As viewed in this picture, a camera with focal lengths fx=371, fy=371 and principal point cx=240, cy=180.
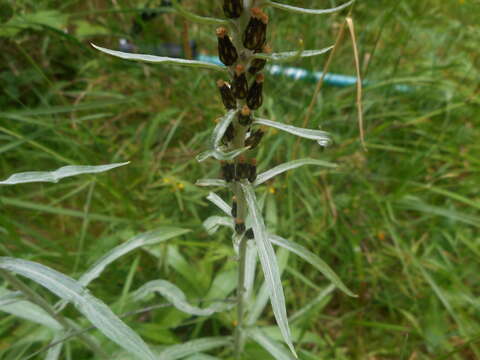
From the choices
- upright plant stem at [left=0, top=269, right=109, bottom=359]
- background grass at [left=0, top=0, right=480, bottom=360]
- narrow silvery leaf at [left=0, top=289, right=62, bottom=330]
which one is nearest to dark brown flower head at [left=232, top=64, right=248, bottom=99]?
upright plant stem at [left=0, top=269, right=109, bottom=359]

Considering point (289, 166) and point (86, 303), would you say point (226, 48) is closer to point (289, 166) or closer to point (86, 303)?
point (289, 166)

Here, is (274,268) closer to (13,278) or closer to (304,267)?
(13,278)

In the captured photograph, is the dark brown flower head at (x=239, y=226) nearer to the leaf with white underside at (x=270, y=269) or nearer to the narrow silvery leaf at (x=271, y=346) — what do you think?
the leaf with white underside at (x=270, y=269)

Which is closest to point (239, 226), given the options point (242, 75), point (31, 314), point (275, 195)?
point (242, 75)

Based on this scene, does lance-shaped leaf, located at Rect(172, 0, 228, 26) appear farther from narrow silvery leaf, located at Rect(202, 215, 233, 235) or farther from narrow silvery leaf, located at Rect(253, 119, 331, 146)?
narrow silvery leaf, located at Rect(202, 215, 233, 235)

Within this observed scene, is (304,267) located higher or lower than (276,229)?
lower

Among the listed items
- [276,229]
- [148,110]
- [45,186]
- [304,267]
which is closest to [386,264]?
[304,267]
